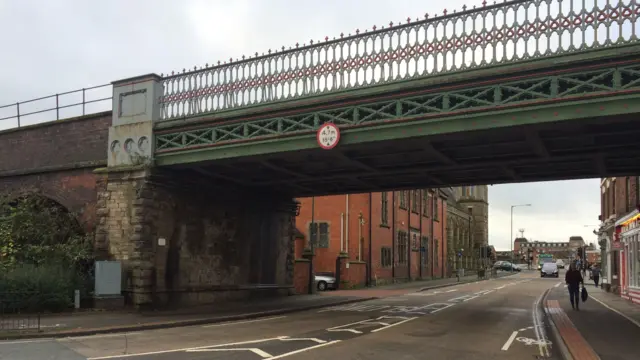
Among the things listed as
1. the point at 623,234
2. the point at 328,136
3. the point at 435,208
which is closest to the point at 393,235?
the point at 435,208

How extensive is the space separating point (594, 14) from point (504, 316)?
36.5 feet

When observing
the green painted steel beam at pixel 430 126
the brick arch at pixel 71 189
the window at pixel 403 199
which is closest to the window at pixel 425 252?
the window at pixel 403 199

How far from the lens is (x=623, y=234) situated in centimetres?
2789

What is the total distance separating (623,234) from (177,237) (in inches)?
828

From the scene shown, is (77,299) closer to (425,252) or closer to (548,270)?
(425,252)

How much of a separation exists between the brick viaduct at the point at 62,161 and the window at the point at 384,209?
25316 millimetres

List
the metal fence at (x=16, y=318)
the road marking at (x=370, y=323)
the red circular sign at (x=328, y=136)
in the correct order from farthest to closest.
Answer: the red circular sign at (x=328, y=136) → the road marking at (x=370, y=323) → the metal fence at (x=16, y=318)

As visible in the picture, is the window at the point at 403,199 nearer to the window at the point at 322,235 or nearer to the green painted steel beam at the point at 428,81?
the window at the point at 322,235

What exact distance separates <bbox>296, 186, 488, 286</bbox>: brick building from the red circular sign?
14.8 m

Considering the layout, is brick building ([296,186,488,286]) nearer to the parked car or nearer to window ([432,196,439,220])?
window ([432,196,439,220])

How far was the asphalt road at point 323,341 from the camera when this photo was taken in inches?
437

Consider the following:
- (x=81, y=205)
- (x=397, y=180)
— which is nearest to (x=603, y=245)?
(x=397, y=180)

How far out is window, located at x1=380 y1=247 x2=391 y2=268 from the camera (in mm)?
43188

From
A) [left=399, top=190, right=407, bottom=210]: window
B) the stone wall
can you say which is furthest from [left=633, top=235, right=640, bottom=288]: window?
[left=399, top=190, right=407, bottom=210]: window
